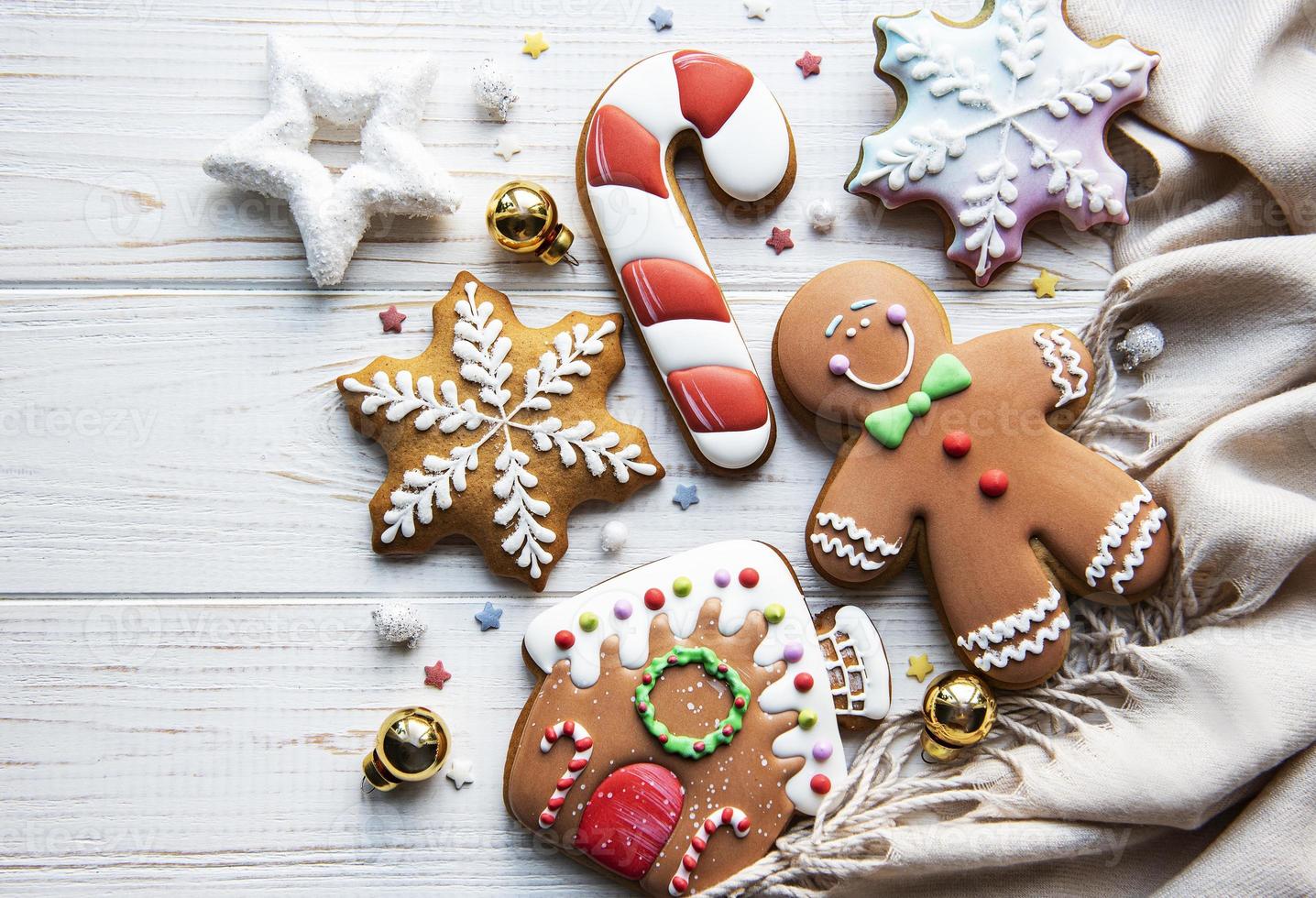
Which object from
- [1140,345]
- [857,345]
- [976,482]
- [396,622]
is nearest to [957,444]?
[976,482]

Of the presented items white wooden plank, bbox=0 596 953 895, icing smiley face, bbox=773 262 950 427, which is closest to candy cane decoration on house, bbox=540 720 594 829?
white wooden plank, bbox=0 596 953 895

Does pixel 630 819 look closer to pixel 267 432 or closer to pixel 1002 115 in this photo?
pixel 267 432

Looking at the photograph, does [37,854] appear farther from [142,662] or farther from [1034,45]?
[1034,45]

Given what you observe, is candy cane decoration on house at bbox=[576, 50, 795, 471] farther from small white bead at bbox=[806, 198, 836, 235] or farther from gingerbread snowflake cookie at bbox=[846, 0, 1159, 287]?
gingerbread snowflake cookie at bbox=[846, 0, 1159, 287]

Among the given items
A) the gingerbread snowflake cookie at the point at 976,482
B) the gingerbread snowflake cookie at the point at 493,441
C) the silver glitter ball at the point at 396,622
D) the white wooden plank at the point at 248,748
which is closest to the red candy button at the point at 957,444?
the gingerbread snowflake cookie at the point at 976,482

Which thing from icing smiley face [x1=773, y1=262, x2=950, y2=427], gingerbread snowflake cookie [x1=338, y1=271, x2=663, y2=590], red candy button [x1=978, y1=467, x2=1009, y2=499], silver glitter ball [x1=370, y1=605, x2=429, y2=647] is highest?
icing smiley face [x1=773, y1=262, x2=950, y2=427]

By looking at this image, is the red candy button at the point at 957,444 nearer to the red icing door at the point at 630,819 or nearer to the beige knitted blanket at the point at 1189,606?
the beige knitted blanket at the point at 1189,606

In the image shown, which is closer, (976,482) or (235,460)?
(976,482)
